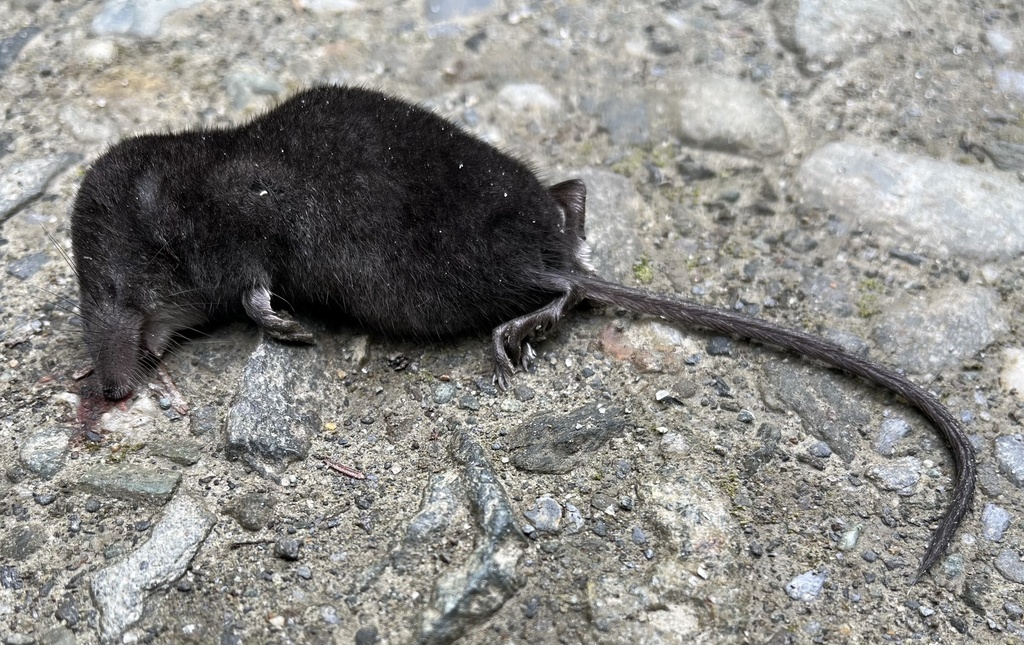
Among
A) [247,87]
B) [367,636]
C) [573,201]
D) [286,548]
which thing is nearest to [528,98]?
[573,201]

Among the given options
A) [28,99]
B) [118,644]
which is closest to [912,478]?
[118,644]

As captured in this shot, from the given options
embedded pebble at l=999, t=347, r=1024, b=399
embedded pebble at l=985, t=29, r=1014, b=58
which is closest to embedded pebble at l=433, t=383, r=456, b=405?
embedded pebble at l=999, t=347, r=1024, b=399

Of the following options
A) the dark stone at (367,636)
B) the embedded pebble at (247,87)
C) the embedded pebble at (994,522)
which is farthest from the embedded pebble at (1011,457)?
the embedded pebble at (247,87)

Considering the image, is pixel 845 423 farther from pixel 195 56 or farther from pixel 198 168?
pixel 195 56

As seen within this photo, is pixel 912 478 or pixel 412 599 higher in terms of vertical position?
pixel 412 599

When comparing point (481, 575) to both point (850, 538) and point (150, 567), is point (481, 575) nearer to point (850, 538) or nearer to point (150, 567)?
point (150, 567)
